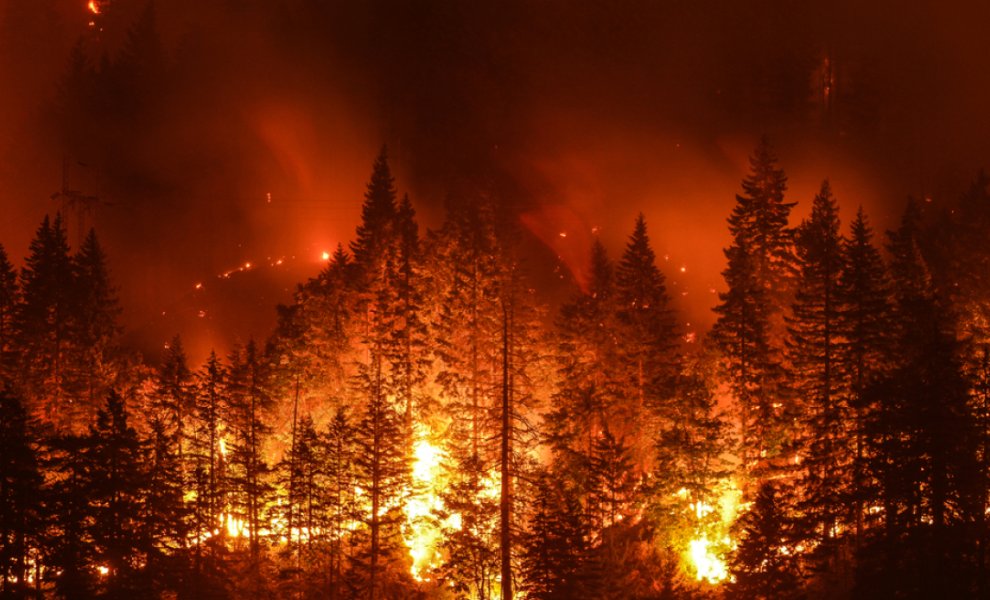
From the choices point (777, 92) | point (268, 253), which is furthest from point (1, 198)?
point (777, 92)

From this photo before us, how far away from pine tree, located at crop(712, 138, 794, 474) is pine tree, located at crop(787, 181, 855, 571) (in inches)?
57.4

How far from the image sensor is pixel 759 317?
39.9 m

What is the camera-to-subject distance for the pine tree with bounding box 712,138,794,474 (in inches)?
1489

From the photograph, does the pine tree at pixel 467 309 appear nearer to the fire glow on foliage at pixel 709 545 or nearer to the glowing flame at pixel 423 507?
the glowing flame at pixel 423 507

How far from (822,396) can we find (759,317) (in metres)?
5.62

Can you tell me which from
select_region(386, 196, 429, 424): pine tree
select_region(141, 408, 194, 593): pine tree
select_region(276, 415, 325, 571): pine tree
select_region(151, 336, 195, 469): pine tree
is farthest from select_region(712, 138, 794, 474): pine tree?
select_region(151, 336, 195, 469): pine tree

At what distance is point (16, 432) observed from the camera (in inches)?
1053

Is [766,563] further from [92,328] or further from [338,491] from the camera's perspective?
[92,328]

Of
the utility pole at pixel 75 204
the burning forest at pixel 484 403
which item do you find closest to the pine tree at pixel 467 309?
the burning forest at pixel 484 403

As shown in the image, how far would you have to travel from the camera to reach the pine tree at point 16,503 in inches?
1008

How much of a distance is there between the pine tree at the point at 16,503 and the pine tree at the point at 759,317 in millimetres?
30690

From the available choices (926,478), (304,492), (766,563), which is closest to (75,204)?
(304,492)

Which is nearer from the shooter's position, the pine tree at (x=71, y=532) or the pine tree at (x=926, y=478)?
the pine tree at (x=926, y=478)

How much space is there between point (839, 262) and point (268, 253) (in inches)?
2699
